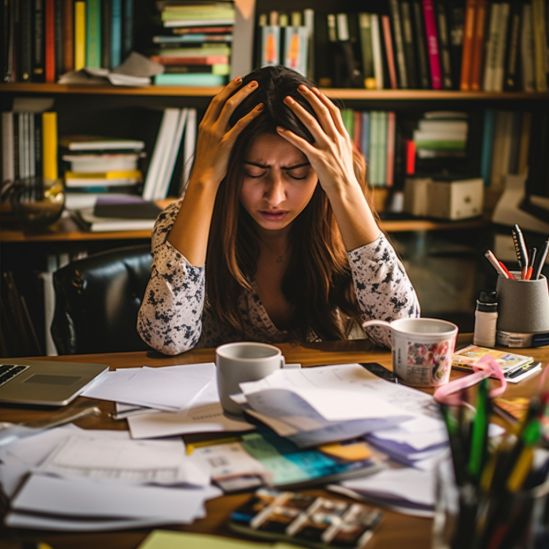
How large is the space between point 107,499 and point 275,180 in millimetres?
775

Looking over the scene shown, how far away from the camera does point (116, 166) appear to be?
2275 millimetres

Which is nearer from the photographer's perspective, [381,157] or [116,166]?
[116,166]

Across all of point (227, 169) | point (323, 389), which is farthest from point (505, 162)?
point (323, 389)

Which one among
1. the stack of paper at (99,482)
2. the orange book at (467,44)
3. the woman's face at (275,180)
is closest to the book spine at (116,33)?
the woman's face at (275,180)

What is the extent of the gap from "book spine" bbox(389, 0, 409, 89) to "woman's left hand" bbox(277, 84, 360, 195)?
1.28 m

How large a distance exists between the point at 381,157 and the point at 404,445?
1.91 m

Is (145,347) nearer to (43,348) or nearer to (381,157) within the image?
(43,348)

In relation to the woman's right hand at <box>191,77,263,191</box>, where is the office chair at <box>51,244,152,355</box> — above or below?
below

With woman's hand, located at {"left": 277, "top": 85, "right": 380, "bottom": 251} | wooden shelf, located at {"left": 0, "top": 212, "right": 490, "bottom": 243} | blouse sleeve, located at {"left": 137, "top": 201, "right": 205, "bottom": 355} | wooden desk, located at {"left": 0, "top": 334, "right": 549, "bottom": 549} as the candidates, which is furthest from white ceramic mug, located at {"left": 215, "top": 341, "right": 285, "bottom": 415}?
wooden shelf, located at {"left": 0, "top": 212, "right": 490, "bottom": 243}

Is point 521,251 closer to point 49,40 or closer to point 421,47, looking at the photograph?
point 421,47

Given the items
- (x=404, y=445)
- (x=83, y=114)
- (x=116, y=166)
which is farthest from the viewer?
(x=83, y=114)

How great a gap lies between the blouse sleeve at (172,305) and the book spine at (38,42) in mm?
1215

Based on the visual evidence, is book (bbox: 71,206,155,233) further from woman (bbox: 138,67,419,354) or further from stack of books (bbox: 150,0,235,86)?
woman (bbox: 138,67,419,354)

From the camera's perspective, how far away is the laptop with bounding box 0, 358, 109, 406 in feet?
2.96
